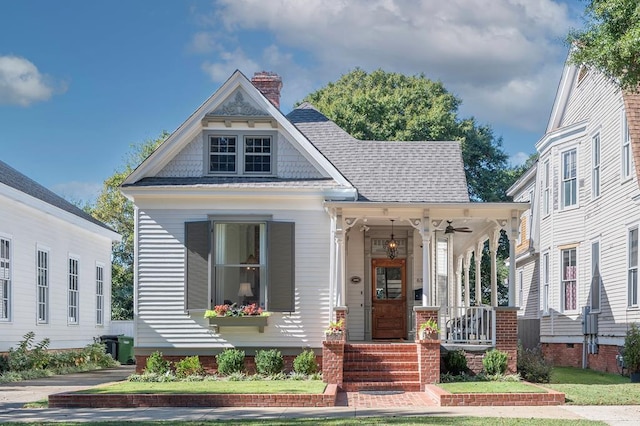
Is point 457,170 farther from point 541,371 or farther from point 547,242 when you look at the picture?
point 547,242

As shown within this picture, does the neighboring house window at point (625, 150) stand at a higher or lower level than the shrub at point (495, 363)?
higher

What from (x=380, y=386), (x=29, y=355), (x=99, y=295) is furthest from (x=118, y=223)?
(x=380, y=386)

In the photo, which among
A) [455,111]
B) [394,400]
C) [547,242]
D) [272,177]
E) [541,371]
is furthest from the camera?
[455,111]

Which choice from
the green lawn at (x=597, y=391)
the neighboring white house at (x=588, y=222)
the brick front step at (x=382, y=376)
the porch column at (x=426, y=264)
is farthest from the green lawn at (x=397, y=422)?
the neighboring white house at (x=588, y=222)

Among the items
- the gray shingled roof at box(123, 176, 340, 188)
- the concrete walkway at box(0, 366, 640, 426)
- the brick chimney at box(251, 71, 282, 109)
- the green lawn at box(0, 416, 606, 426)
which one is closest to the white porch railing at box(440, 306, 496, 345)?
the concrete walkway at box(0, 366, 640, 426)

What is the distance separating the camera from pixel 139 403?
1598 cm

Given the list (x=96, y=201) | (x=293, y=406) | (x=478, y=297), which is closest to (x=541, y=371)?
(x=478, y=297)

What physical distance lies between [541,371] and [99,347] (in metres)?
16.0

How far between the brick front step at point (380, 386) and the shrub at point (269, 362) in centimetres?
202

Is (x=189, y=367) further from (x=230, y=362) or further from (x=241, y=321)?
(x=241, y=321)

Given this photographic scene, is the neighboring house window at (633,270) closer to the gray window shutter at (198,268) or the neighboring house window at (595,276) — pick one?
the neighboring house window at (595,276)

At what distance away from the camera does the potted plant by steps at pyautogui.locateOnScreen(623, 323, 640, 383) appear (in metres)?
20.8

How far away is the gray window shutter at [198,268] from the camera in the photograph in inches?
818

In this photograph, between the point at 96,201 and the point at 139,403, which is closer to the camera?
the point at 139,403
